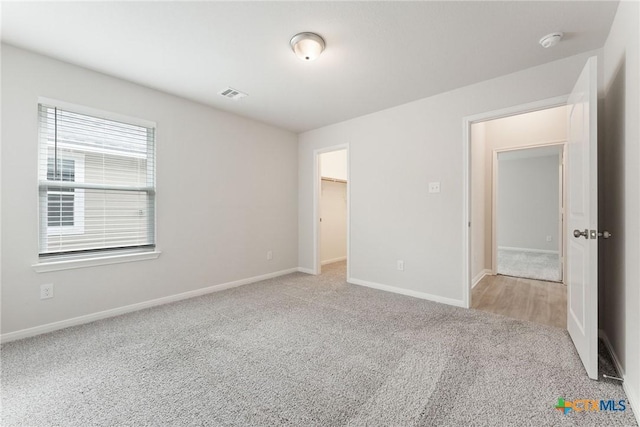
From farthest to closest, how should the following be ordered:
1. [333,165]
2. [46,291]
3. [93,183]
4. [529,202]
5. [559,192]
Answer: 1. [529,202]
2. [333,165]
3. [559,192]
4. [93,183]
5. [46,291]

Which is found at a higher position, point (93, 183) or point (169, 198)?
Result: point (93, 183)

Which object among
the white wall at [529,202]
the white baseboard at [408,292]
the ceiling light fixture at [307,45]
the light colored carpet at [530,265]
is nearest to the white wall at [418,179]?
the white baseboard at [408,292]

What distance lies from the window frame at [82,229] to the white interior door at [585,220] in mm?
3750

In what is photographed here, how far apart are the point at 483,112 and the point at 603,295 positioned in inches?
76.1

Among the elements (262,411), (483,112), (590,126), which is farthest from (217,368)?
(483,112)

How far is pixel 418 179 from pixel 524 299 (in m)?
1.87

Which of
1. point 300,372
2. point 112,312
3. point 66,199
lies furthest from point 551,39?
point 112,312

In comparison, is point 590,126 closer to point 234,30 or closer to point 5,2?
point 234,30

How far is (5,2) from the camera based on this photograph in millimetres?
1732

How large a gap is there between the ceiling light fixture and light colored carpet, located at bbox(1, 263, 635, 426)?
7.60ft

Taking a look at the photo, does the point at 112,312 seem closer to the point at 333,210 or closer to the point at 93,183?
the point at 93,183

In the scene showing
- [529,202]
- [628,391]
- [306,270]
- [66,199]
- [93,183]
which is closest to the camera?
[628,391]

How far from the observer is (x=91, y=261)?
256cm

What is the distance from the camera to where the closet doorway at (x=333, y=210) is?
5.16 m
